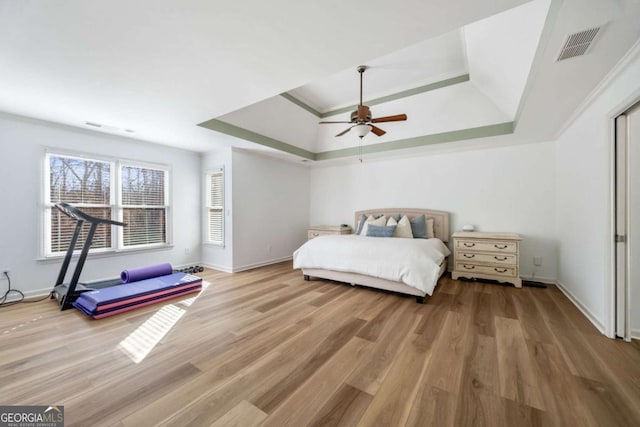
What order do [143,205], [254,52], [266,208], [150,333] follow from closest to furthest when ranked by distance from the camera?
[254,52]
[150,333]
[143,205]
[266,208]

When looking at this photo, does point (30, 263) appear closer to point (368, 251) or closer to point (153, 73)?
point (153, 73)

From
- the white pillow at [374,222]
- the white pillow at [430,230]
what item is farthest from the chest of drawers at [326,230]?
the white pillow at [430,230]

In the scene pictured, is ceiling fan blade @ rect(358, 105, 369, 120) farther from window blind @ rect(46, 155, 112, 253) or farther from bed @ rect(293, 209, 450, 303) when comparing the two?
window blind @ rect(46, 155, 112, 253)

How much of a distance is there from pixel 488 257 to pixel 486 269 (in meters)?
0.20

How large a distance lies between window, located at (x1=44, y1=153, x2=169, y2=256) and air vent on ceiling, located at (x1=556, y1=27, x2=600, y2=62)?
19.0ft

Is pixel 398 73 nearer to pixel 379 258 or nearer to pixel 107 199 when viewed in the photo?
pixel 379 258

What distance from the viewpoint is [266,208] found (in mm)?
5434

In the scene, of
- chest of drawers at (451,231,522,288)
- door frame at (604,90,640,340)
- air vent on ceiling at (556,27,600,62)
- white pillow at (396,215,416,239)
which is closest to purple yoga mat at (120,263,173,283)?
white pillow at (396,215,416,239)

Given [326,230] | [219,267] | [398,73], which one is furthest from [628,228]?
[219,267]

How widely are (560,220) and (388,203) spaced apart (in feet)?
9.36

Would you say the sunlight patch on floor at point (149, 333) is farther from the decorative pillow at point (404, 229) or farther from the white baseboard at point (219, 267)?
the decorative pillow at point (404, 229)

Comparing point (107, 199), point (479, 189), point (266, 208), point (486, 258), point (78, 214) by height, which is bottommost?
point (486, 258)

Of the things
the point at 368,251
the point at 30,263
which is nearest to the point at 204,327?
the point at 368,251

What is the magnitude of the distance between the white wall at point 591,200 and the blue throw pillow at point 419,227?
1973 mm
